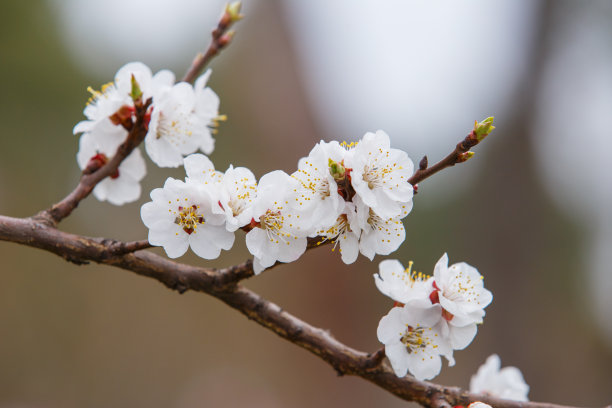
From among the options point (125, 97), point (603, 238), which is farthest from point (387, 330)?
point (603, 238)

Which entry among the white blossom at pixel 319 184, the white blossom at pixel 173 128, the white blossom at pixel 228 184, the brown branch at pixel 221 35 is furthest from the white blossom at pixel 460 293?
the brown branch at pixel 221 35

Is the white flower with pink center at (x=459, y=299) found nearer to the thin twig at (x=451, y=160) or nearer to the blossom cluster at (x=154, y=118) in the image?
the thin twig at (x=451, y=160)

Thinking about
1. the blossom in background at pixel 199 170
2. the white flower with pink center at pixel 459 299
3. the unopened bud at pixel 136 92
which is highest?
the unopened bud at pixel 136 92

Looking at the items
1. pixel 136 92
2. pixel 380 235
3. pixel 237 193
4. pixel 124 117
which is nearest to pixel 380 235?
pixel 380 235

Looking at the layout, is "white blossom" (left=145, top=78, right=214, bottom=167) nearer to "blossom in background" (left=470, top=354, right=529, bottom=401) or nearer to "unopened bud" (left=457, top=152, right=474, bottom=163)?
"unopened bud" (left=457, top=152, right=474, bottom=163)

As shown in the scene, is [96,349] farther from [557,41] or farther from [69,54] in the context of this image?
[557,41]

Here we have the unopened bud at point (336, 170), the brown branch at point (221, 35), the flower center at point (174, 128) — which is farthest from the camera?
the brown branch at point (221, 35)

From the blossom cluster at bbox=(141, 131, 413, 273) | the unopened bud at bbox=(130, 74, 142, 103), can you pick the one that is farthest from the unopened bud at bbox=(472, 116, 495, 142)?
the unopened bud at bbox=(130, 74, 142, 103)
